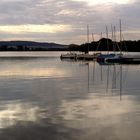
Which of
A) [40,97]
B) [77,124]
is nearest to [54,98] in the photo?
[40,97]

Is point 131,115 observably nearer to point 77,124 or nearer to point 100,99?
point 77,124

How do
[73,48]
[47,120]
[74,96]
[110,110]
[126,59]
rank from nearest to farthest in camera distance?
1. [47,120]
2. [110,110]
3. [74,96]
4. [126,59]
5. [73,48]

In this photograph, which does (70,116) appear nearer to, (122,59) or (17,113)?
(17,113)

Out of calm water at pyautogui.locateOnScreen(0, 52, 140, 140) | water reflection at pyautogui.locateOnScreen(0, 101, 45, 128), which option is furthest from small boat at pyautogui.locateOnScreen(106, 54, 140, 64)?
water reflection at pyautogui.locateOnScreen(0, 101, 45, 128)

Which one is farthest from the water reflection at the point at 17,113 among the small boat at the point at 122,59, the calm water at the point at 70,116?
the small boat at the point at 122,59

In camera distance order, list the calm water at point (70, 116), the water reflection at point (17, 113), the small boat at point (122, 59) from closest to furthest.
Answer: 1. the calm water at point (70, 116)
2. the water reflection at point (17, 113)
3. the small boat at point (122, 59)

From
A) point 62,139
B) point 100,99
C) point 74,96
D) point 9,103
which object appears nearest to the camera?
point 62,139

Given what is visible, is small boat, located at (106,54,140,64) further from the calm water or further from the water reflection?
the water reflection

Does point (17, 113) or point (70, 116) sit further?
point (17, 113)

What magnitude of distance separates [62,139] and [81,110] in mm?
5648

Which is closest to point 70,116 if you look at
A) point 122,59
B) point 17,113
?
point 17,113

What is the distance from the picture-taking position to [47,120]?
51.6 feet

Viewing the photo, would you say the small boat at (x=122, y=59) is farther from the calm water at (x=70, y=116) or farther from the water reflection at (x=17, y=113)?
the water reflection at (x=17, y=113)

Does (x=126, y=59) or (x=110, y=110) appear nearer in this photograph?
(x=110, y=110)
